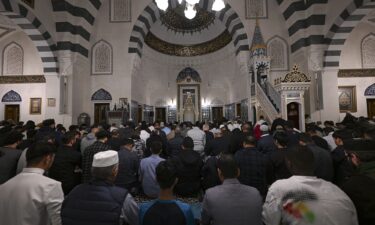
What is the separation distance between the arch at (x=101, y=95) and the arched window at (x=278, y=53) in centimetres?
700

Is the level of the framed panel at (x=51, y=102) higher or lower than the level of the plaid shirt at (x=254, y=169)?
higher

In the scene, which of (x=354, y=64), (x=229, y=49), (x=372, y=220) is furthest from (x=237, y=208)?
(x=229, y=49)

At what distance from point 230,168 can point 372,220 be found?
718 mm

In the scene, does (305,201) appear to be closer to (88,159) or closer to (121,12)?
(88,159)

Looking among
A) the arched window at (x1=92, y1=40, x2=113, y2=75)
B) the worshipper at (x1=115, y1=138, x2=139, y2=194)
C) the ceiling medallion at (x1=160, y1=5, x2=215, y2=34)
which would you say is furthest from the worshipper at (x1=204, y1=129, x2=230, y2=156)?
the ceiling medallion at (x1=160, y1=5, x2=215, y2=34)

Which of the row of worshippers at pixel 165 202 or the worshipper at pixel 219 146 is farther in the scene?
the worshipper at pixel 219 146

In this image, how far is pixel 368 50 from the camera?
10125mm

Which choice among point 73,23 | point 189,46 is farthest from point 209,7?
point 73,23

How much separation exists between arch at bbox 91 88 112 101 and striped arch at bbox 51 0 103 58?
159 centimetres

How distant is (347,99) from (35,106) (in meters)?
13.5

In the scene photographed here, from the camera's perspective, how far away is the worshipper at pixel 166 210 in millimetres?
1216

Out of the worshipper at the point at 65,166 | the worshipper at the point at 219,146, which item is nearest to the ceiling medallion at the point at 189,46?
the worshipper at the point at 219,146

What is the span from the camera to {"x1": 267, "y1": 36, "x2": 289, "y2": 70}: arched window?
9867 millimetres

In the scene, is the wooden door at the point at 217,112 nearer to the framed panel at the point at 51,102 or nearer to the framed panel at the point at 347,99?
the framed panel at the point at 347,99
